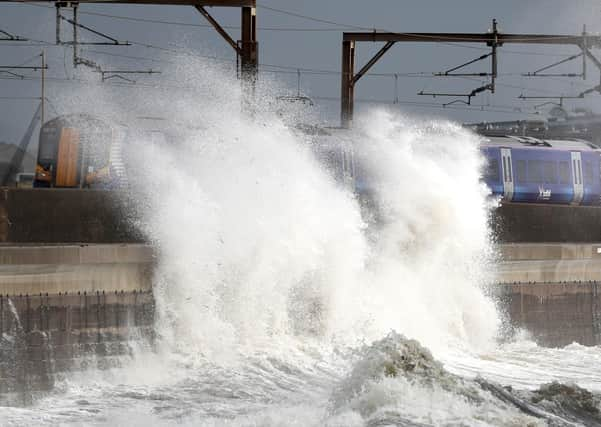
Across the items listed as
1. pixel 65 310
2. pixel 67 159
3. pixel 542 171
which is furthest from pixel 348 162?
pixel 65 310

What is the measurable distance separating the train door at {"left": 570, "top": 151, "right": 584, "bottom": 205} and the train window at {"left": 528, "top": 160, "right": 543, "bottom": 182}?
1.29 meters

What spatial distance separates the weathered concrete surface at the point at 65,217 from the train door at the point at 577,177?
1592 centimetres

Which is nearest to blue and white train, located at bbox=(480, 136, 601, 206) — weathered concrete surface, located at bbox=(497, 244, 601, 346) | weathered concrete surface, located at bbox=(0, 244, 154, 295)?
weathered concrete surface, located at bbox=(497, 244, 601, 346)

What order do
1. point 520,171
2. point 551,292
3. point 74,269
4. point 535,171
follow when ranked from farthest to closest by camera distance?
point 535,171
point 520,171
point 551,292
point 74,269

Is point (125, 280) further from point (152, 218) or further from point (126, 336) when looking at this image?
point (152, 218)

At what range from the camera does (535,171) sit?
1211 inches

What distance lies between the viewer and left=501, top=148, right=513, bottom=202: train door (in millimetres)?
29953

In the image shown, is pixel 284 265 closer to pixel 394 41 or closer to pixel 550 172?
pixel 394 41

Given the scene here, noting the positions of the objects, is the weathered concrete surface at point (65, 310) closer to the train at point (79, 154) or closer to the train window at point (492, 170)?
the train at point (79, 154)

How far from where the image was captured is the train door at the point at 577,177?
31547mm

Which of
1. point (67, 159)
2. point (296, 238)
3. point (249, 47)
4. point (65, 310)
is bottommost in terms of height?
point (65, 310)

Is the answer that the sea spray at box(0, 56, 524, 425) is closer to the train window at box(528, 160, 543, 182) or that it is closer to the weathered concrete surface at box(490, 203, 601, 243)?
the weathered concrete surface at box(490, 203, 601, 243)

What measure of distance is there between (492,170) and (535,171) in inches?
68.9

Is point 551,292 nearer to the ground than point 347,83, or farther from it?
nearer to the ground
